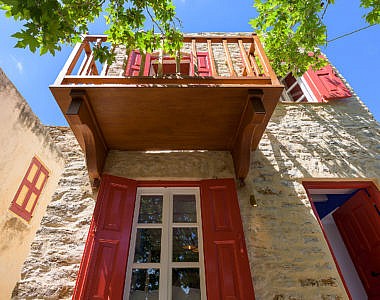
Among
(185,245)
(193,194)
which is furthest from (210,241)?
(193,194)

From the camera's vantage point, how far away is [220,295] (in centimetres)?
238

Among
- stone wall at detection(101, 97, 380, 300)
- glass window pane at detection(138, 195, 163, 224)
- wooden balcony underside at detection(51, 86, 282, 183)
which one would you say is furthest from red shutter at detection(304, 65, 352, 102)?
glass window pane at detection(138, 195, 163, 224)

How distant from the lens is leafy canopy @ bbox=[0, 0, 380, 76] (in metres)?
2.08

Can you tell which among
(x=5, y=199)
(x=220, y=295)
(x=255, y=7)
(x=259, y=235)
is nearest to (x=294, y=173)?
(x=259, y=235)

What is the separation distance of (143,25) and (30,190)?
3472mm

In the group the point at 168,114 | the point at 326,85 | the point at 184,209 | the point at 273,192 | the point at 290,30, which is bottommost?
the point at 184,209

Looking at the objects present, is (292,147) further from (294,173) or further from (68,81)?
(68,81)

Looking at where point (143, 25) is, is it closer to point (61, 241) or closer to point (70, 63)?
point (70, 63)

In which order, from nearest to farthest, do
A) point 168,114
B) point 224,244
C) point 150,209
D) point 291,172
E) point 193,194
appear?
1. point 224,244
2. point 168,114
3. point 150,209
4. point 193,194
5. point 291,172

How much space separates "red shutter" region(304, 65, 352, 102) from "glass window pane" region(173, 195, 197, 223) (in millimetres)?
3284

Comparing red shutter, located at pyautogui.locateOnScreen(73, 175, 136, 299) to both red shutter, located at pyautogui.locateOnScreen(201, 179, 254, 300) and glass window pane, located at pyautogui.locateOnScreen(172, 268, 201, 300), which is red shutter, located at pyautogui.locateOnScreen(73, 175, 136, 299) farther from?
red shutter, located at pyautogui.locateOnScreen(201, 179, 254, 300)

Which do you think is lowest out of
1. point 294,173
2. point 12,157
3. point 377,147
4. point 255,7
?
point 294,173

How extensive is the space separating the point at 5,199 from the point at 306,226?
4521mm

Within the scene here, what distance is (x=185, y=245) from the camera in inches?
113
